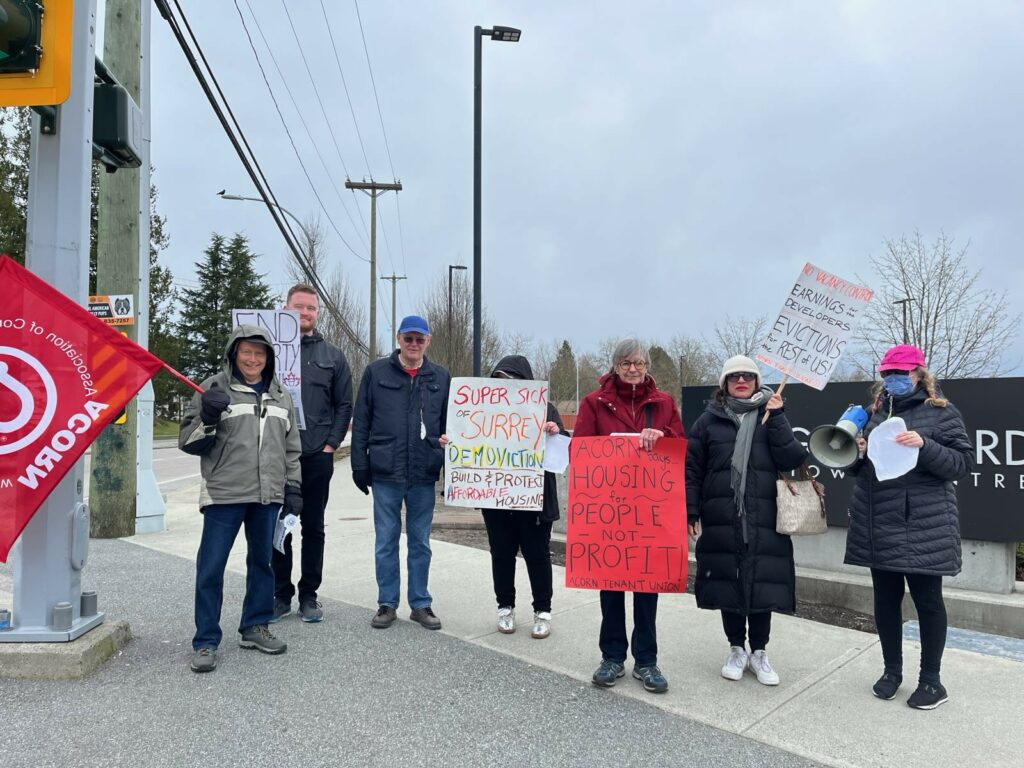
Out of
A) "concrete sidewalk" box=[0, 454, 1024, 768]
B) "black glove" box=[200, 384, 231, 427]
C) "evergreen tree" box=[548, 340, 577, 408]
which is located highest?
"evergreen tree" box=[548, 340, 577, 408]

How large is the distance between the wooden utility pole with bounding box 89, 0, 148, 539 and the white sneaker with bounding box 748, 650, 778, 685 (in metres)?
7.06

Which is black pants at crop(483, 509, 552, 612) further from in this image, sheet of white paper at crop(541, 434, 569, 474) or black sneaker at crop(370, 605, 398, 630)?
black sneaker at crop(370, 605, 398, 630)

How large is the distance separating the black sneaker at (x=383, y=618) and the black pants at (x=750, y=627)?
2192 millimetres

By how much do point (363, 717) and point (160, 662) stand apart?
1.42m

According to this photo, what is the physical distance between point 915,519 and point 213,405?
3697mm

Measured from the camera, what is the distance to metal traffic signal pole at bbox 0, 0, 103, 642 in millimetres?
3973

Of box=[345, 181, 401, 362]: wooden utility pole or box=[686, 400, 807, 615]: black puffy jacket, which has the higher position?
box=[345, 181, 401, 362]: wooden utility pole

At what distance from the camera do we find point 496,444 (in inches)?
192

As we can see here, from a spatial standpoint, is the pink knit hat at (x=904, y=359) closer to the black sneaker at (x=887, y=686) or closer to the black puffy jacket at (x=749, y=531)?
the black puffy jacket at (x=749, y=531)

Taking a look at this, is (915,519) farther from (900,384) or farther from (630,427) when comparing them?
(630,427)

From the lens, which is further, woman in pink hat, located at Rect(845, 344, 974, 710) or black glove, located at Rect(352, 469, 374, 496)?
black glove, located at Rect(352, 469, 374, 496)

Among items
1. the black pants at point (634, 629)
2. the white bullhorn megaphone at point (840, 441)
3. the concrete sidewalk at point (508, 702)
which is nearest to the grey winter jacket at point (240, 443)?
the concrete sidewalk at point (508, 702)

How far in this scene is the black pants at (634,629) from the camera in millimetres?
4020

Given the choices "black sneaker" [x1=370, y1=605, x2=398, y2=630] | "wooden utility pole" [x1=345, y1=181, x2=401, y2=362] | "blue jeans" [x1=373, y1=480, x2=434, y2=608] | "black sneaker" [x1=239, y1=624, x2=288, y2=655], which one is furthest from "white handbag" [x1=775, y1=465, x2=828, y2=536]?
"wooden utility pole" [x1=345, y1=181, x2=401, y2=362]
